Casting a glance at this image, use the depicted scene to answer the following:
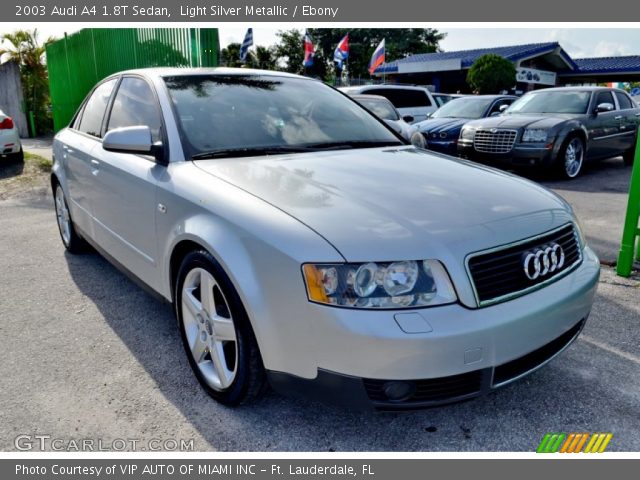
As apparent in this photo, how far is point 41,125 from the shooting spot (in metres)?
17.9

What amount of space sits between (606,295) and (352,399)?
8.62 feet

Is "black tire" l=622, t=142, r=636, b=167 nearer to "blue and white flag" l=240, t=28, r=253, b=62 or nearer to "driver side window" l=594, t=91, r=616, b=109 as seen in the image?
"driver side window" l=594, t=91, r=616, b=109

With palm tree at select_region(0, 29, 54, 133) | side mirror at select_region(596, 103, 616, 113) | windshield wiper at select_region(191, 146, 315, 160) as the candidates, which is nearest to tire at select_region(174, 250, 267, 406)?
windshield wiper at select_region(191, 146, 315, 160)

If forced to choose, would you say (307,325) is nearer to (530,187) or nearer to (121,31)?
(530,187)

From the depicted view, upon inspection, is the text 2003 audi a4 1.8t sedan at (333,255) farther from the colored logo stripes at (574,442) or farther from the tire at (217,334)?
the colored logo stripes at (574,442)

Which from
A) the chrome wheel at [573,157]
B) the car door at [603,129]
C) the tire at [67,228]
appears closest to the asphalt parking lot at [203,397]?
the tire at [67,228]

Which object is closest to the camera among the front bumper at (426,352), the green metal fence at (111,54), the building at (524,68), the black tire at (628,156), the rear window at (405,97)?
the front bumper at (426,352)

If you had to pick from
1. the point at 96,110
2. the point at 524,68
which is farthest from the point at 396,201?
the point at 524,68

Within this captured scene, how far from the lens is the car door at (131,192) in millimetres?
2938

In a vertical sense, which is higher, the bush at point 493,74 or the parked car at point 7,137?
the bush at point 493,74

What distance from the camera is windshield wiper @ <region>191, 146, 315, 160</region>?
2.81 metres

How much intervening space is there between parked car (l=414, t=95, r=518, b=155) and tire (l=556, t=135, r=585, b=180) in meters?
1.82

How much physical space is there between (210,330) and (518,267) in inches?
54.0

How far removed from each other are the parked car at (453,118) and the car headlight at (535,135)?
1539 mm
